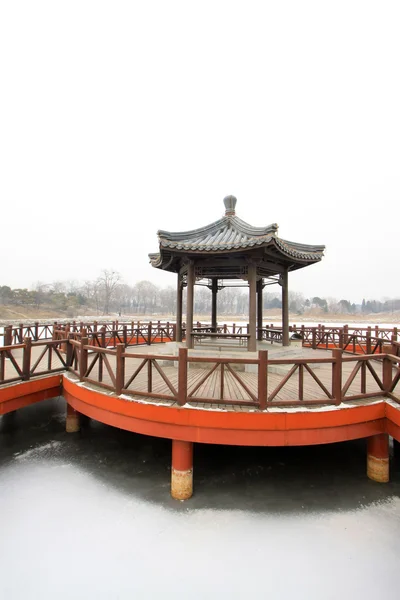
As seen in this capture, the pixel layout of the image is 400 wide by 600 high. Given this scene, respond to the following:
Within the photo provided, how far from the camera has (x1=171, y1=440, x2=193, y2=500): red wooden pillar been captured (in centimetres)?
492

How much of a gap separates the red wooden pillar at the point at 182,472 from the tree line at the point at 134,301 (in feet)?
174

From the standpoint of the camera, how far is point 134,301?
84.2 m

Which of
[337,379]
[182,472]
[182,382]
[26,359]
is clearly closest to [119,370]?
[182,382]

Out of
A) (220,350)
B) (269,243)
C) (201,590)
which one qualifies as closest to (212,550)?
(201,590)

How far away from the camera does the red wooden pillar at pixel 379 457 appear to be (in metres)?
5.33

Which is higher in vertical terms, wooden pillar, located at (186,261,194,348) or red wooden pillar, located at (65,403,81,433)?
wooden pillar, located at (186,261,194,348)

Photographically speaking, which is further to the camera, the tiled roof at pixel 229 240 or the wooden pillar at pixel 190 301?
the wooden pillar at pixel 190 301

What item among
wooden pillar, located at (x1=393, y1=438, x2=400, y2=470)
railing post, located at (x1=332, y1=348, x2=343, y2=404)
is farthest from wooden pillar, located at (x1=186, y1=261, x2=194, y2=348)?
wooden pillar, located at (x1=393, y1=438, x2=400, y2=470)

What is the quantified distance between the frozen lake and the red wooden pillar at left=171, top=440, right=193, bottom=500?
0.62ft

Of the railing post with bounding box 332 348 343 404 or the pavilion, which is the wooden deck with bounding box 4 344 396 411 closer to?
the railing post with bounding box 332 348 343 404

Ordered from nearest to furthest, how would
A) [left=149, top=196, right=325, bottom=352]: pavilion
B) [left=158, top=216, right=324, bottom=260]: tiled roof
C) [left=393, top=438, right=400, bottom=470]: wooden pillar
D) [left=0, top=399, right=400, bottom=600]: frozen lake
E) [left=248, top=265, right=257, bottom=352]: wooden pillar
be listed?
[left=0, top=399, right=400, bottom=600]: frozen lake
[left=393, top=438, right=400, bottom=470]: wooden pillar
[left=158, top=216, right=324, bottom=260]: tiled roof
[left=149, top=196, right=325, bottom=352]: pavilion
[left=248, top=265, right=257, bottom=352]: wooden pillar

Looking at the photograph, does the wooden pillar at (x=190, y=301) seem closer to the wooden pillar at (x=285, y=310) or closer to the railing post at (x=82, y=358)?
the railing post at (x=82, y=358)

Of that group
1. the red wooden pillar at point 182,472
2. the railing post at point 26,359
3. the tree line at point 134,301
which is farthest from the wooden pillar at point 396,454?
the tree line at point 134,301

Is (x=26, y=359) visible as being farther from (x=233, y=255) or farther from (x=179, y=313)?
(x=233, y=255)
